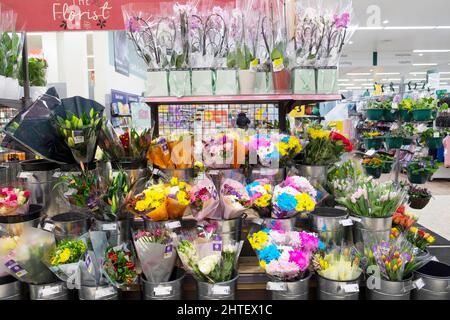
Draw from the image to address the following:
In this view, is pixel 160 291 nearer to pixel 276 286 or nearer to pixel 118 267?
pixel 118 267

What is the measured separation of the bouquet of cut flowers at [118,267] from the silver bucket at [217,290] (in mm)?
317

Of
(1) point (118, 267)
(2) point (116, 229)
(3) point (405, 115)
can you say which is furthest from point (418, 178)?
(1) point (118, 267)

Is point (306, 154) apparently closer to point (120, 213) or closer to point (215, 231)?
point (215, 231)

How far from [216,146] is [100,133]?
67 centimetres

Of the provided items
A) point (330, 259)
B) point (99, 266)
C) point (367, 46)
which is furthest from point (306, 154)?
point (367, 46)

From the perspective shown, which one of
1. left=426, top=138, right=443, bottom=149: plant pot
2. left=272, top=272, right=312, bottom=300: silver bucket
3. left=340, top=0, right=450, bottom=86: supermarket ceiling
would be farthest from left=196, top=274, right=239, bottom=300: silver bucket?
left=426, top=138, right=443, bottom=149: plant pot

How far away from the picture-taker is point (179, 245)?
182 centimetres

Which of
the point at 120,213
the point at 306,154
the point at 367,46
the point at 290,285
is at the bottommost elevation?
the point at 290,285

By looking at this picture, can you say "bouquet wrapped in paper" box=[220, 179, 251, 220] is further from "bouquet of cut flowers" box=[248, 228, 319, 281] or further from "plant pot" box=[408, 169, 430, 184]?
"plant pot" box=[408, 169, 430, 184]

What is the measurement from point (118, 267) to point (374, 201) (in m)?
1.33

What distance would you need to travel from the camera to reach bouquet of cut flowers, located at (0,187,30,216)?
77.6 inches

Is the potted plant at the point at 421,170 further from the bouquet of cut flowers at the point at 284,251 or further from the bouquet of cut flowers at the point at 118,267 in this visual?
the bouquet of cut flowers at the point at 118,267

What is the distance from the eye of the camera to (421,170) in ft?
21.3

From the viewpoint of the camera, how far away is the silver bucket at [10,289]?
1806 millimetres
